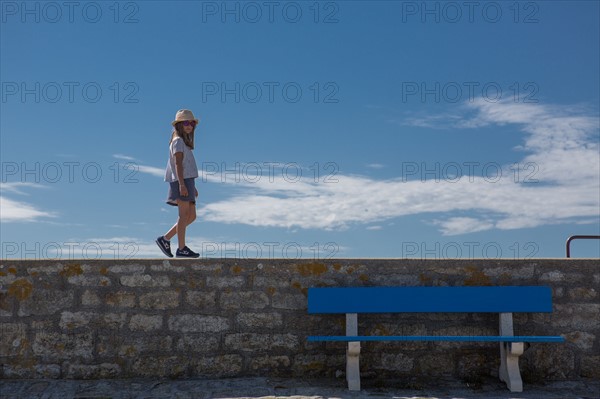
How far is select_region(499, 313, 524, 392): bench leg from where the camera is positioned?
5.93m

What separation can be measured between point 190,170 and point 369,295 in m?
2.20

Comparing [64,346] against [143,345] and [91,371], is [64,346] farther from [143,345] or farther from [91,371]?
[143,345]

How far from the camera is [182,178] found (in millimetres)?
6688

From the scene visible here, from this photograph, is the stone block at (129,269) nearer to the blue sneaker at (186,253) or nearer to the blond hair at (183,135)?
the blue sneaker at (186,253)

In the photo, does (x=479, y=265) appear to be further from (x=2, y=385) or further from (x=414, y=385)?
(x=2, y=385)

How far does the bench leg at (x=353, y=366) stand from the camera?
5855 mm

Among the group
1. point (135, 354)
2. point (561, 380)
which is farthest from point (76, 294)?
point (561, 380)

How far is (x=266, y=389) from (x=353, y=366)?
31.3 inches

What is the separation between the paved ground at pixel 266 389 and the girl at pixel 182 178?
4.45 ft

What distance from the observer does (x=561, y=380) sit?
6316mm

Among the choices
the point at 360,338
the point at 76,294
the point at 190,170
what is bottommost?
the point at 360,338

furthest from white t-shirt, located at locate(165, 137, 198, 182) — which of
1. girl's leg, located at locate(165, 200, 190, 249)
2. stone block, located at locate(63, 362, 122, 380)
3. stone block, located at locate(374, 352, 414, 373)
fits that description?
stone block, located at locate(374, 352, 414, 373)

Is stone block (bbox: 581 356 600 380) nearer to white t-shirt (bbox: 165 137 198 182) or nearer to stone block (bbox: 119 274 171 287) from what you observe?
stone block (bbox: 119 274 171 287)

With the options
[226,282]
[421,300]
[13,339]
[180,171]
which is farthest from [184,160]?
[421,300]
